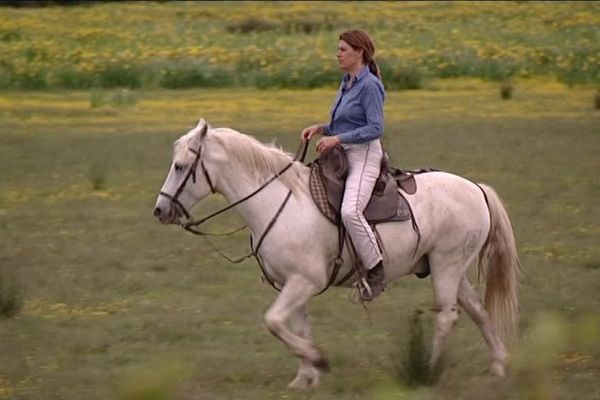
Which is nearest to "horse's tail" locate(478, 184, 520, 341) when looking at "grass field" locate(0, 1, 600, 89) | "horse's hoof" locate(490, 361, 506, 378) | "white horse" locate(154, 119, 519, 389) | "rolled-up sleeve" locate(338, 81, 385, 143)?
"white horse" locate(154, 119, 519, 389)

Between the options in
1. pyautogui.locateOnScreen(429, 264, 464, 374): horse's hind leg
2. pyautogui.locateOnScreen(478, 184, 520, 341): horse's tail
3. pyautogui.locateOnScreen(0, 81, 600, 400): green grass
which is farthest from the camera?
pyautogui.locateOnScreen(478, 184, 520, 341): horse's tail

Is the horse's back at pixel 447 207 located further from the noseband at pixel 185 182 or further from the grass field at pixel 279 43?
the grass field at pixel 279 43

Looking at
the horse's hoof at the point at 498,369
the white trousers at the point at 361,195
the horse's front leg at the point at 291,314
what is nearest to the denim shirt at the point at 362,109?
the white trousers at the point at 361,195

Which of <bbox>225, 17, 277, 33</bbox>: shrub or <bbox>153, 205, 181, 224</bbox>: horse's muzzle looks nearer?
<bbox>153, 205, 181, 224</bbox>: horse's muzzle

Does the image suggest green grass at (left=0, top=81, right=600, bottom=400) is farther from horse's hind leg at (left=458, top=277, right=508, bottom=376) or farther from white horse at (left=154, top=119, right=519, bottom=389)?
white horse at (left=154, top=119, right=519, bottom=389)

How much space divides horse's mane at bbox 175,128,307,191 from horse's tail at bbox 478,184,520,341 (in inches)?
49.0

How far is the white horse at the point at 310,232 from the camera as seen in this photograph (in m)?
8.27

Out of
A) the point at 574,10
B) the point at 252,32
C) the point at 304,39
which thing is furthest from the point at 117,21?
the point at 574,10

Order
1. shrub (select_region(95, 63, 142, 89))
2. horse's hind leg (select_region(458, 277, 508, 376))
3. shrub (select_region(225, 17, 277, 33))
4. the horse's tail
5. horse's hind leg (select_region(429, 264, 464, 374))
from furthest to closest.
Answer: shrub (select_region(225, 17, 277, 33)) < shrub (select_region(95, 63, 142, 89)) < the horse's tail < horse's hind leg (select_region(458, 277, 508, 376)) < horse's hind leg (select_region(429, 264, 464, 374))

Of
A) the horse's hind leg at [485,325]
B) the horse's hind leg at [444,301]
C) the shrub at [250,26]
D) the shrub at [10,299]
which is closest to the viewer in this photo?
the horse's hind leg at [444,301]

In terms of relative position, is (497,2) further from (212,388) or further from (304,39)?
(212,388)

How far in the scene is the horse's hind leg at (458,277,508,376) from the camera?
28.5ft

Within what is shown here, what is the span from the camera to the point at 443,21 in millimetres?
52938

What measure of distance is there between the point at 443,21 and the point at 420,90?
20943 mm
